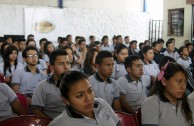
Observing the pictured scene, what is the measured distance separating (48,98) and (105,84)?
0.65m

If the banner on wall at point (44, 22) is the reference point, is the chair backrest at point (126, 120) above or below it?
below

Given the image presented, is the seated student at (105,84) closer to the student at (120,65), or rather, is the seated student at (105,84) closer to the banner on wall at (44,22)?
the student at (120,65)

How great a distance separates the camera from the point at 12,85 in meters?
3.50

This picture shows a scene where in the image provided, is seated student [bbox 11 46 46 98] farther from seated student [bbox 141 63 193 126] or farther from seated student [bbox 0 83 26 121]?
seated student [bbox 141 63 193 126]

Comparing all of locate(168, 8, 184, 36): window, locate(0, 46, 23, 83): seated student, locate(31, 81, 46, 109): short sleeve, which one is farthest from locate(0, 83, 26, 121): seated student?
locate(168, 8, 184, 36): window

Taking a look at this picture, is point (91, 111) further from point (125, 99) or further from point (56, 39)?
point (56, 39)

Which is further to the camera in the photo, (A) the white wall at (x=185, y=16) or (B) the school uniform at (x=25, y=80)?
(A) the white wall at (x=185, y=16)

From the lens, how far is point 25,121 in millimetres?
1886

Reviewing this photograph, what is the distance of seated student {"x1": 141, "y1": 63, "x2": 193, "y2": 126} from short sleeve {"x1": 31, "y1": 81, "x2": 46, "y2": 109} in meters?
0.86

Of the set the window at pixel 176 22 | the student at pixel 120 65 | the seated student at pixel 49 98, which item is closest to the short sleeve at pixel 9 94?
the seated student at pixel 49 98

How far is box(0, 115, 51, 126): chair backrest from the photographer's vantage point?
1.86m

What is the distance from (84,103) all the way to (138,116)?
27.1 inches

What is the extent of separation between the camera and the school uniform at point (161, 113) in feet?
6.34

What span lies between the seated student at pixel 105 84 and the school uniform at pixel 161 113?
843 mm
